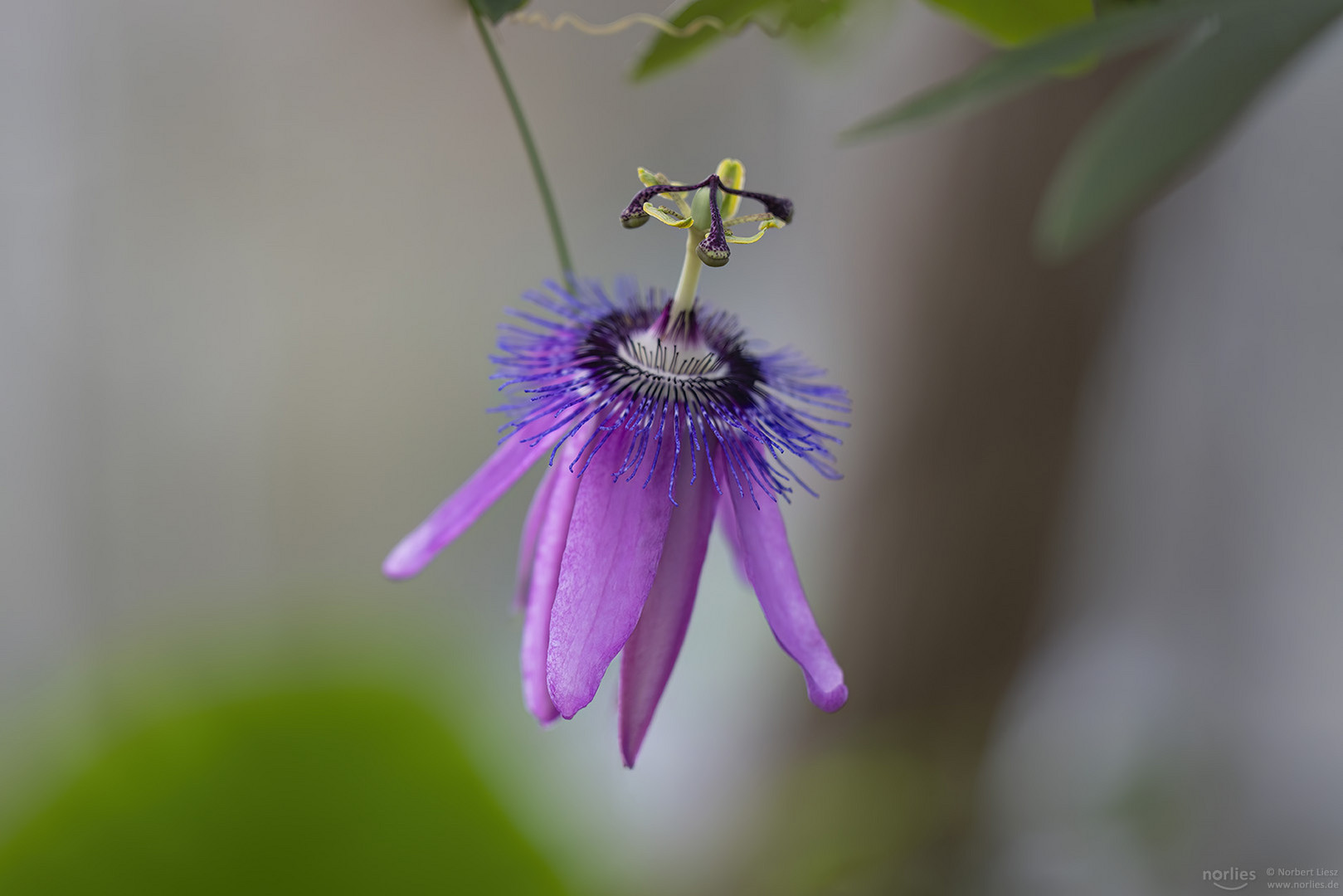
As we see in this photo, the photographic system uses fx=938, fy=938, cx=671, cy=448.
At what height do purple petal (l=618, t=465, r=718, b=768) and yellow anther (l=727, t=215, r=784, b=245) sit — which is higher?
yellow anther (l=727, t=215, r=784, b=245)

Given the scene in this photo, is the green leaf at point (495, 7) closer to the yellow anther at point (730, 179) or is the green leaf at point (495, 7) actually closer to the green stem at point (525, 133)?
the green stem at point (525, 133)

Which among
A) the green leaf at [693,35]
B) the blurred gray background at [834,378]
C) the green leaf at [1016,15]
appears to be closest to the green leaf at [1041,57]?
the green leaf at [1016,15]

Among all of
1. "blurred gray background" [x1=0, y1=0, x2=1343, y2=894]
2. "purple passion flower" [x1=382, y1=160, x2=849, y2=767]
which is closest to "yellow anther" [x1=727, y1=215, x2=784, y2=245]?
"purple passion flower" [x1=382, y1=160, x2=849, y2=767]

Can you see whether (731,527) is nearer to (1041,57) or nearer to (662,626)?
(662,626)

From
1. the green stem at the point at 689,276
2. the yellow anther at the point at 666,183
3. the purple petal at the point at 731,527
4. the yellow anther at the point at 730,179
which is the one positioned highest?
the yellow anther at the point at 730,179

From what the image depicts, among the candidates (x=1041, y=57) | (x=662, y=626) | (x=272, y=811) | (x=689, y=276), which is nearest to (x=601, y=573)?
(x=662, y=626)

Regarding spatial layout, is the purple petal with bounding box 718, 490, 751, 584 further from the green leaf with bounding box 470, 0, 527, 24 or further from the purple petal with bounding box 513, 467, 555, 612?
the green leaf with bounding box 470, 0, 527, 24
